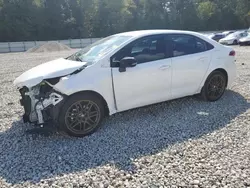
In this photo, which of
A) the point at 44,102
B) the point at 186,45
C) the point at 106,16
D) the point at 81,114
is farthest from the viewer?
the point at 106,16

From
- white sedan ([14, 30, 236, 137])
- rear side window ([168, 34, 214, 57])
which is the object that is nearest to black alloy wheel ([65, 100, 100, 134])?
white sedan ([14, 30, 236, 137])

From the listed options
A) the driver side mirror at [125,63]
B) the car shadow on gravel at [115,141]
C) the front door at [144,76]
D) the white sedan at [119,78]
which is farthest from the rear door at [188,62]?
the driver side mirror at [125,63]

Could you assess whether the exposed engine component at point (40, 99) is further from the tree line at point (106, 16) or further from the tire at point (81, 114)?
the tree line at point (106, 16)

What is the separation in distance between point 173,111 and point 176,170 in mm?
2012

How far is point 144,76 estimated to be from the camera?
4.26 m

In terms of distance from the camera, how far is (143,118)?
4543mm

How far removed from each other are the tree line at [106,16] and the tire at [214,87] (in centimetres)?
4050

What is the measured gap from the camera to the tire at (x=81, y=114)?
3.72 metres

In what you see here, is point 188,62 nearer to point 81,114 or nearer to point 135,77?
point 135,77

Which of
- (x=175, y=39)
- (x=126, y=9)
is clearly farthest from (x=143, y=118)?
(x=126, y=9)

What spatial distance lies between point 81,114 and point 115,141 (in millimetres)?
673

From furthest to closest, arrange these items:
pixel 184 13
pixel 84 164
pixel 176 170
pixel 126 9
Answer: pixel 184 13, pixel 126 9, pixel 84 164, pixel 176 170

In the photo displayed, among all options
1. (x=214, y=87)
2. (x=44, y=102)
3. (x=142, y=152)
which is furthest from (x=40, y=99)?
(x=214, y=87)

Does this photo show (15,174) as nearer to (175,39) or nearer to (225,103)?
(175,39)
